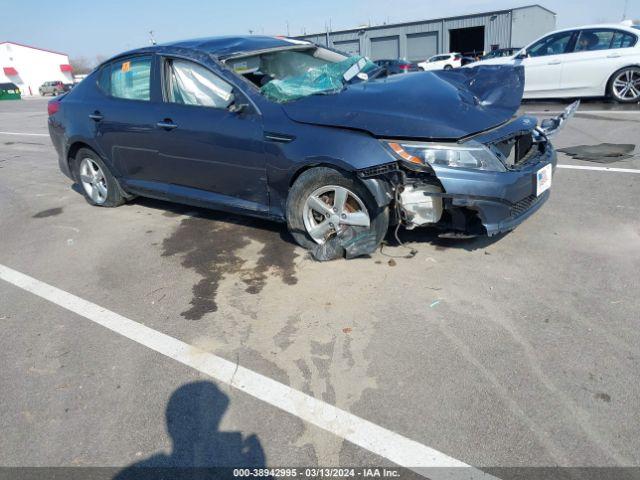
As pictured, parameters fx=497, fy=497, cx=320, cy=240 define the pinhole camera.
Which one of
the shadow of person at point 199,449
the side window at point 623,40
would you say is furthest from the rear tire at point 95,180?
the side window at point 623,40

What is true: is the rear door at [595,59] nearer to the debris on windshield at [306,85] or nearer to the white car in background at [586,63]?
the white car in background at [586,63]

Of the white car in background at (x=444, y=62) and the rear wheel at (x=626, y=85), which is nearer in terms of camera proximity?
the rear wheel at (x=626, y=85)

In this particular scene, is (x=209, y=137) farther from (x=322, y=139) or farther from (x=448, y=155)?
(x=448, y=155)

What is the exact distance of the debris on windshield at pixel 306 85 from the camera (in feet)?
12.7

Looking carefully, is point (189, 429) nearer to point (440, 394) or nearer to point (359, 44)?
point (440, 394)

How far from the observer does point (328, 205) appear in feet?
12.2

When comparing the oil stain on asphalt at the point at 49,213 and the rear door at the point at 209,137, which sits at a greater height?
the rear door at the point at 209,137

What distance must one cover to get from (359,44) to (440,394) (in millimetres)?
45856

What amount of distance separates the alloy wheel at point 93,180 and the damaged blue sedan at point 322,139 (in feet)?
1.93

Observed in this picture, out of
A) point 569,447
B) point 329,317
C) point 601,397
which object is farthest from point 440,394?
point 329,317

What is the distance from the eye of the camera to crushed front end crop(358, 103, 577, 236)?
10.6 ft

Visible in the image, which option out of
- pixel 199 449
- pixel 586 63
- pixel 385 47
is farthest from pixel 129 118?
pixel 385 47

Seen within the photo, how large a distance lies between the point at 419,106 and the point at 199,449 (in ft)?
8.37

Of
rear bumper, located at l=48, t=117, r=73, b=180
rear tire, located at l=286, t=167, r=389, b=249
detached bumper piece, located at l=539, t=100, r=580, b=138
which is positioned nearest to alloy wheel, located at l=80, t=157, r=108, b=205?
rear bumper, located at l=48, t=117, r=73, b=180
